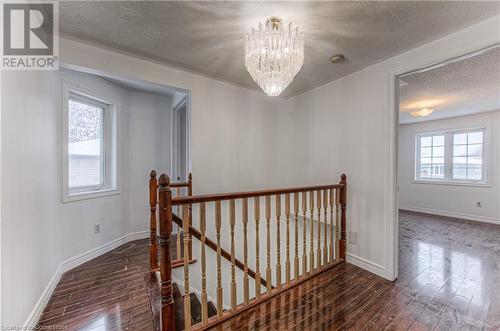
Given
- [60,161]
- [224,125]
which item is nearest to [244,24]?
[224,125]

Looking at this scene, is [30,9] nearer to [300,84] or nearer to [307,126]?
[300,84]

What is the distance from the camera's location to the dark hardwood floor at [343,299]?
1.62 metres

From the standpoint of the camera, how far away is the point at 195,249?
8.96ft

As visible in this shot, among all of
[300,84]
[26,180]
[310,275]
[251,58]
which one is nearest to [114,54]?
[26,180]

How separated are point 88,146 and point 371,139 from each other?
3.72 m

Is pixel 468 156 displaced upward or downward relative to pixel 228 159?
upward

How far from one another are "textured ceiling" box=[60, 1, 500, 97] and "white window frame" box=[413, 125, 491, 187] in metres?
4.31

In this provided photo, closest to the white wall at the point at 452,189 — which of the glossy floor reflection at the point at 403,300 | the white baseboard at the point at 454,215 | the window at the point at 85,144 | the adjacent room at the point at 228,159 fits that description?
the white baseboard at the point at 454,215

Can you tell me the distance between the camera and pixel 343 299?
189 cm

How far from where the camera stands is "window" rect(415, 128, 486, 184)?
15.3 ft

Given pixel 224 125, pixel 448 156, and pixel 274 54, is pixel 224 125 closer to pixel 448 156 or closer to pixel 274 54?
pixel 274 54

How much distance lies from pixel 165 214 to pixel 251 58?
4.04 ft

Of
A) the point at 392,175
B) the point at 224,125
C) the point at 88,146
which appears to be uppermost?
the point at 224,125

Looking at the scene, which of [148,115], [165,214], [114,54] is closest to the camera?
[165,214]
